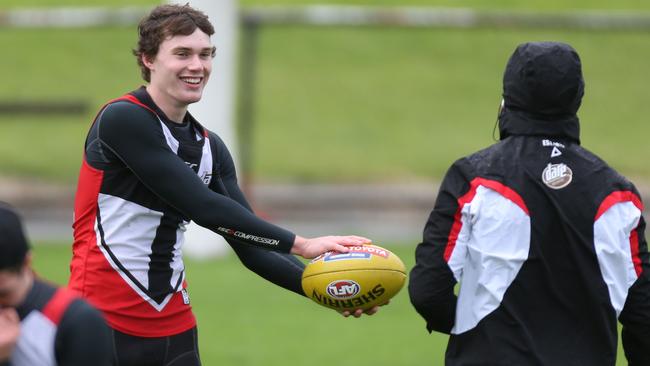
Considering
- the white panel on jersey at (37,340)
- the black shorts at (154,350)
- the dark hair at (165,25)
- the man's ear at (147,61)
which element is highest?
the dark hair at (165,25)

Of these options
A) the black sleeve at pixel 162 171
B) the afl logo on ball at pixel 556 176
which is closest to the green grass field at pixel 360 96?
the black sleeve at pixel 162 171

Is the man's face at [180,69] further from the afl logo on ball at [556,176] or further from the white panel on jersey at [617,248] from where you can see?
the white panel on jersey at [617,248]

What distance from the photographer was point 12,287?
11.3ft

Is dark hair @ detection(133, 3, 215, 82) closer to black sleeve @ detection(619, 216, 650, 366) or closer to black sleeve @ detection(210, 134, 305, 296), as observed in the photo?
black sleeve @ detection(210, 134, 305, 296)

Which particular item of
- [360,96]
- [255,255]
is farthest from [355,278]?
[360,96]

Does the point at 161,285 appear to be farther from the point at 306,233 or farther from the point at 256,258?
the point at 306,233

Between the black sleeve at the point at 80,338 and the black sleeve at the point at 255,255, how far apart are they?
5.81ft

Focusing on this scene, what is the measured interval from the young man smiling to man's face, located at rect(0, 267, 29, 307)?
4.25 ft

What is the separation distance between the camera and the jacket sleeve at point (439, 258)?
421 cm

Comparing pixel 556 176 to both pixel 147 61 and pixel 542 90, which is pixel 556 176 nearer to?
pixel 542 90

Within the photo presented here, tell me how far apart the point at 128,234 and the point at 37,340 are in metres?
1.40

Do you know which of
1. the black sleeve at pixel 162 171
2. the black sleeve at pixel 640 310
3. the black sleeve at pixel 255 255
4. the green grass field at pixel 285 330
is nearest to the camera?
the black sleeve at pixel 640 310

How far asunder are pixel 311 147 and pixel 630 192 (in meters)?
13.8

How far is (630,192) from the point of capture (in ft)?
14.2
